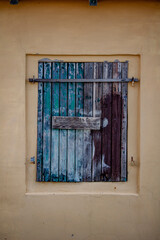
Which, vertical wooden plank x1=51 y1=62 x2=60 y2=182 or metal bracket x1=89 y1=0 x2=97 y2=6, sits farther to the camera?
vertical wooden plank x1=51 y1=62 x2=60 y2=182

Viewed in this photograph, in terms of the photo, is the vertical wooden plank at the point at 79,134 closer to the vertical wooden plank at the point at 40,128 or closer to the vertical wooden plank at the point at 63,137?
the vertical wooden plank at the point at 63,137

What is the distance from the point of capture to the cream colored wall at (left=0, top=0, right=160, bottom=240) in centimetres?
297

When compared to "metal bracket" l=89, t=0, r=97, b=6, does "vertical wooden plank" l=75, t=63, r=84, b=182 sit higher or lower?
lower

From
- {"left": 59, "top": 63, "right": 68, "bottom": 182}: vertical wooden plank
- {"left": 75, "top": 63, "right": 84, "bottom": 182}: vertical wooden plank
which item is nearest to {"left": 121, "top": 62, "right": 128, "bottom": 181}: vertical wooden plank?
{"left": 75, "top": 63, "right": 84, "bottom": 182}: vertical wooden plank

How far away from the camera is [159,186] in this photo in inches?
118

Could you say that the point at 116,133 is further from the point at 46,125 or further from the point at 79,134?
the point at 46,125

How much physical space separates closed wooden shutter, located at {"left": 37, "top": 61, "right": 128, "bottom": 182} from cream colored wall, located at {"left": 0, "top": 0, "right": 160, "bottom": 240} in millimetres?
181

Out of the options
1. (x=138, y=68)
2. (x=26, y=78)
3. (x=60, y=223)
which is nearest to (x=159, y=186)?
(x=60, y=223)

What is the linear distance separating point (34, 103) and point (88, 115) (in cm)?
79

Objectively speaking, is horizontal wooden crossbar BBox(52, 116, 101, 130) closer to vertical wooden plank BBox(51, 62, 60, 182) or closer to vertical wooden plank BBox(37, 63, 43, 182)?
vertical wooden plank BBox(51, 62, 60, 182)

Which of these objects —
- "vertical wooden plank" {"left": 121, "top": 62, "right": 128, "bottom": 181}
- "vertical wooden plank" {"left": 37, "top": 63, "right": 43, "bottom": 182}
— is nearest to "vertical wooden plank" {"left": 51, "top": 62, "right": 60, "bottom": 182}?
"vertical wooden plank" {"left": 37, "top": 63, "right": 43, "bottom": 182}

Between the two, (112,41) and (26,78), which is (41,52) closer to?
(26,78)

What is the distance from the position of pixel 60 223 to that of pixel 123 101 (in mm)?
1948

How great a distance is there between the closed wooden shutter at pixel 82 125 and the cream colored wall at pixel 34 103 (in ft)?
0.60
